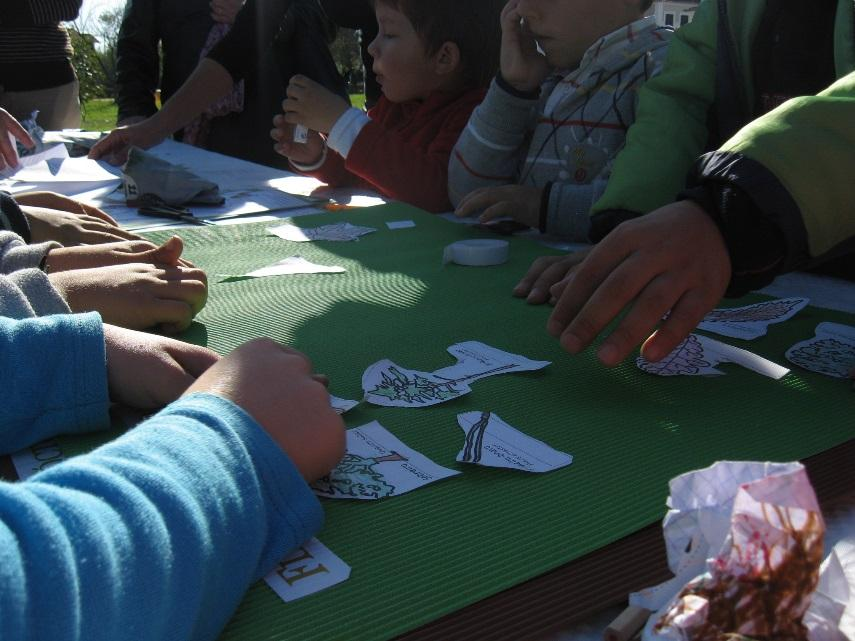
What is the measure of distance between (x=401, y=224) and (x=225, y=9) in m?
1.57

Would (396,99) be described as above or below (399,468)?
above

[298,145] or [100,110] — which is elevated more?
[298,145]

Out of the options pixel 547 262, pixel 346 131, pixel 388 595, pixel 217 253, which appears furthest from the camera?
pixel 346 131

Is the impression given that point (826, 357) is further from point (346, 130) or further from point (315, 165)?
point (315, 165)

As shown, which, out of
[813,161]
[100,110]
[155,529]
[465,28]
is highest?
[465,28]

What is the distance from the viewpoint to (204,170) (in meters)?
1.91

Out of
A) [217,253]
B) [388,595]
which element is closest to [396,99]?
[217,253]

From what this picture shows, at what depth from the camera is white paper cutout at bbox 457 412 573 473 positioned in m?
0.55

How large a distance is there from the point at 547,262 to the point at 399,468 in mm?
519

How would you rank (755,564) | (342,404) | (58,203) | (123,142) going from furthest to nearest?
1. (123,142)
2. (58,203)
3. (342,404)
4. (755,564)

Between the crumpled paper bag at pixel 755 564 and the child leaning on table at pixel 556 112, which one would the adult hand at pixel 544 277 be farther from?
the crumpled paper bag at pixel 755 564

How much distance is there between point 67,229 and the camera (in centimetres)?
110

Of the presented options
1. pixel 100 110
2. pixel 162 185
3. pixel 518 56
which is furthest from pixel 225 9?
pixel 100 110

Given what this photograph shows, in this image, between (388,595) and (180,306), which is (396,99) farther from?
(388,595)
